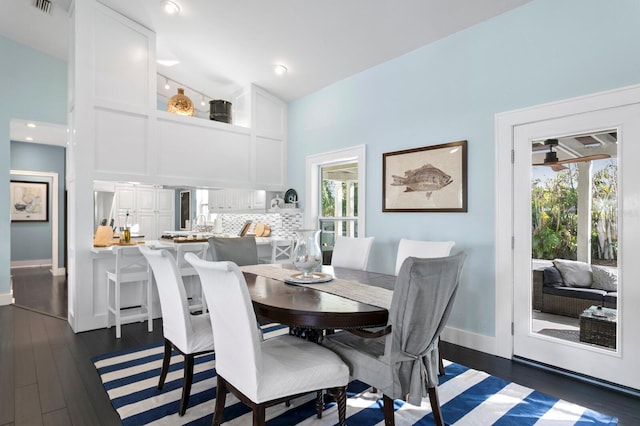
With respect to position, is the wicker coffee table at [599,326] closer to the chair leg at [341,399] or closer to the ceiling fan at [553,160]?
the ceiling fan at [553,160]

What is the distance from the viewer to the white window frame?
14.1 feet

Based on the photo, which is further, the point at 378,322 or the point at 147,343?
the point at 147,343

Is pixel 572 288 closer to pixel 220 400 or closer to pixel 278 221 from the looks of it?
pixel 220 400

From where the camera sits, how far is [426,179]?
3609mm

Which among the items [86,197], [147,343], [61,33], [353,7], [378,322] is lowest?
[147,343]

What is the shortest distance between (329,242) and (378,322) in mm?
3218

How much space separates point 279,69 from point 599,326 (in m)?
4.17

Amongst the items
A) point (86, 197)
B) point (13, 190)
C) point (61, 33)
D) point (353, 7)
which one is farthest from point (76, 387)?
point (13, 190)

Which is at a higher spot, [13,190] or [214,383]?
[13,190]

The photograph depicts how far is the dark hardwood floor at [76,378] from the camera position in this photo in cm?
217

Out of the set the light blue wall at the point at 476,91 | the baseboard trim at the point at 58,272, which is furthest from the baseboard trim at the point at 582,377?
Answer: the baseboard trim at the point at 58,272

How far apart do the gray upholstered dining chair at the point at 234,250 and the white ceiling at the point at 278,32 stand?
7.37 feet

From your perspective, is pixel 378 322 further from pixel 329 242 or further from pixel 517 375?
pixel 329 242

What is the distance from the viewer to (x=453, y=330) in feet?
11.1
